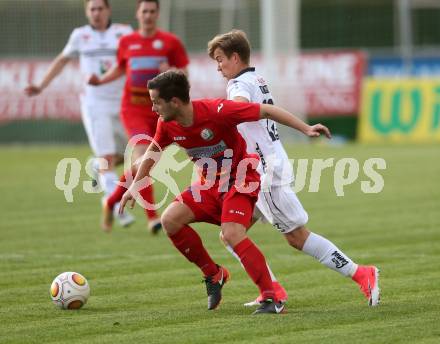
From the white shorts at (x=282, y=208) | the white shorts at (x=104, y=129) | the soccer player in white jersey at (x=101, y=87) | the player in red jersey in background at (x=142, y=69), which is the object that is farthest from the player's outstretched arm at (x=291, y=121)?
the white shorts at (x=104, y=129)

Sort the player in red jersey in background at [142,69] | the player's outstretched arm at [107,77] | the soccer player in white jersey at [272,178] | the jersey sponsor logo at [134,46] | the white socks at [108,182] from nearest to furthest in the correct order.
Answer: the soccer player in white jersey at [272,178]
the player's outstretched arm at [107,77]
the player in red jersey in background at [142,69]
the jersey sponsor logo at [134,46]
the white socks at [108,182]

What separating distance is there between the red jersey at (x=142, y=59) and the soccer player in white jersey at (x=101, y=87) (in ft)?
3.34

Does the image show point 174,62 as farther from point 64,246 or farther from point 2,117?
point 2,117

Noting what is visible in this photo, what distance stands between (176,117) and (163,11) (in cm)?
2473

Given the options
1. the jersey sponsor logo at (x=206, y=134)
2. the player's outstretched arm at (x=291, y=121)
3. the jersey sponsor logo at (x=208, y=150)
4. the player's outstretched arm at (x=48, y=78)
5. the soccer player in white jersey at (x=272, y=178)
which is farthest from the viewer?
the player's outstretched arm at (x=48, y=78)

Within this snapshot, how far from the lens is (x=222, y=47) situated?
795 centimetres

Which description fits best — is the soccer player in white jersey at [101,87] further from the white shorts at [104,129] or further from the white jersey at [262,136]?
the white jersey at [262,136]

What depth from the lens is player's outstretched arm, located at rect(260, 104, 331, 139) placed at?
706 centimetres

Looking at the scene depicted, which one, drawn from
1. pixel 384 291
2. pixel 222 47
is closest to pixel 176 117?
pixel 222 47

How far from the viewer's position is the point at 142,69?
42.0 feet

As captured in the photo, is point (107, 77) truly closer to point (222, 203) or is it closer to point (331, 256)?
point (222, 203)

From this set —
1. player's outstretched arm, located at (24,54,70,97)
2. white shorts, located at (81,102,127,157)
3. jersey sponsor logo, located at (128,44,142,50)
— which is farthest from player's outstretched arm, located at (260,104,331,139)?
white shorts, located at (81,102,127,157)

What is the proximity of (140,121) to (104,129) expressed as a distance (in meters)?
1.34

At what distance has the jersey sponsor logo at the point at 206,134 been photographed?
7492 mm
